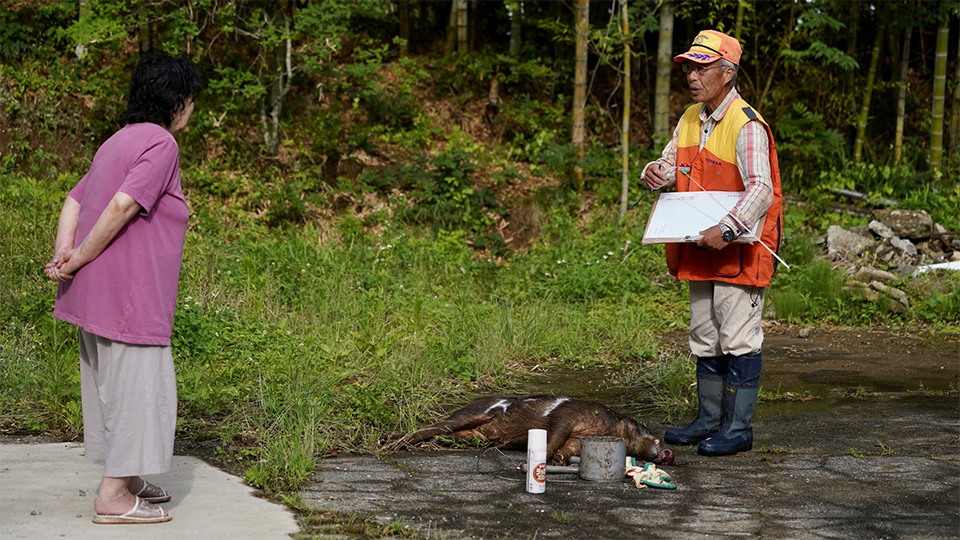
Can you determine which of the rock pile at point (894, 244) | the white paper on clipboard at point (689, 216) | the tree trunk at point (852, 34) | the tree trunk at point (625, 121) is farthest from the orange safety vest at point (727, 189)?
the tree trunk at point (852, 34)

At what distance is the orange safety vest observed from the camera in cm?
476

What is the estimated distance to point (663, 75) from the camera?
1202cm

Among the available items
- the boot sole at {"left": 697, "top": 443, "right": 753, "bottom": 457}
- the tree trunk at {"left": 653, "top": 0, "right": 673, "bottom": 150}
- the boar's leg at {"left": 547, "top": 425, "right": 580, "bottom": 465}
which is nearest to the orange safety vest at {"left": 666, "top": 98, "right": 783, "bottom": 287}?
the boot sole at {"left": 697, "top": 443, "right": 753, "bottom": 457}

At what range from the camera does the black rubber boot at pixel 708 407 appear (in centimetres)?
502

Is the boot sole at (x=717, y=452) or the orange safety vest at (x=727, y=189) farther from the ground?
the orange safety vest at (x=727, y=189)

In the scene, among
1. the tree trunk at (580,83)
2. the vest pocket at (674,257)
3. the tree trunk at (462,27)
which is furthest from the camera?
the tree trunk at (462,27)

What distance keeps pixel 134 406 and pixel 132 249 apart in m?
0.53

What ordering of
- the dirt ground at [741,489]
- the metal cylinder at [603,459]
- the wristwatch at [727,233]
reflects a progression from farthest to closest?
the wristwatch at [727,233] < the metal cylinder at [603,459] < the dirt ground at [741,489]

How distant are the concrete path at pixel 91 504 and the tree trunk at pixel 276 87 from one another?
7.61 meters

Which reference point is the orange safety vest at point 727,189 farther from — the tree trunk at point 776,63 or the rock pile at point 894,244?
the tree trunk at point 776,63

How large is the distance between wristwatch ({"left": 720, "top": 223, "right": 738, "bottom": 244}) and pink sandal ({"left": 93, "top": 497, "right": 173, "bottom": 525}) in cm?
261

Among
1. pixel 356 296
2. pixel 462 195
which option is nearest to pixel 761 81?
pixel 462 195

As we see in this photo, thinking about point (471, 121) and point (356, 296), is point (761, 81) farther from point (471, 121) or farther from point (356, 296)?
point (356, 296)

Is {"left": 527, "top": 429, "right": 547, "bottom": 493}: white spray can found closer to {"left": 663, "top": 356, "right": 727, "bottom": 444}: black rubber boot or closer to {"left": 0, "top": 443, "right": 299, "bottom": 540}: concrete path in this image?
{"left": 0, "top": 443, "right": 299, "bottom": 540}: concrete path
